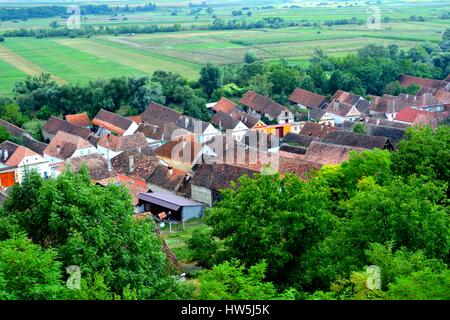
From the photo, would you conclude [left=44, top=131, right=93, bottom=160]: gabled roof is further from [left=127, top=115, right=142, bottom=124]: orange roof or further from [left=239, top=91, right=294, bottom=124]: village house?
[left=239, top=91, right=294, bottom=124]: village house

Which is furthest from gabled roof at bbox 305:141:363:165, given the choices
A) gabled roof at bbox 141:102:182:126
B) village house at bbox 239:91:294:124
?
village house at bbox 239:91:294:124

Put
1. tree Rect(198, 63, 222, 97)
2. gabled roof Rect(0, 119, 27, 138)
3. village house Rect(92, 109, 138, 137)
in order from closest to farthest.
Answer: gabled roof Rect(0, 119, 27, 138) → village house Rect(92, 109, 138, 137) → tree Rect(198, 63, 222, 97)

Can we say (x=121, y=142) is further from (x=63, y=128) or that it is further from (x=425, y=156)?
(x=425, y=156)

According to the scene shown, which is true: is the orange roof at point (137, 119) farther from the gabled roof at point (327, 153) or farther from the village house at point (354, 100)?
the gabled roof at point (327, 153)

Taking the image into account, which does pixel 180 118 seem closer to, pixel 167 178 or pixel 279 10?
pixel 167 178

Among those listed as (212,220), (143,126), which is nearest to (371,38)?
(143,126)

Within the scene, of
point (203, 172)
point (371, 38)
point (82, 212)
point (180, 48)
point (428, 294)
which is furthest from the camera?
point (371, 38)
